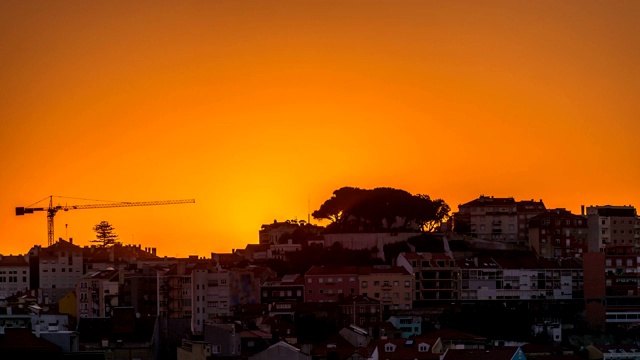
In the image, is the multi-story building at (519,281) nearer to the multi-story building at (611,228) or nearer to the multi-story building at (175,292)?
the multi-story building at (611,228)

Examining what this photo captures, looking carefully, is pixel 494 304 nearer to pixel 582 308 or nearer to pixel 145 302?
pixel 582 308

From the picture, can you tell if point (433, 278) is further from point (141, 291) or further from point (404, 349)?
point (404, 349)

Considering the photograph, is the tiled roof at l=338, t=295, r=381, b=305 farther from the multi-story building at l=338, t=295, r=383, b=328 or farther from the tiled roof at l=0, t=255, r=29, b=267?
the tiled roof at l=0, t=255, r=29, b=267

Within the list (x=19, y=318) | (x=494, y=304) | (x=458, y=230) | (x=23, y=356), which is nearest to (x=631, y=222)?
(x=458, y=230)

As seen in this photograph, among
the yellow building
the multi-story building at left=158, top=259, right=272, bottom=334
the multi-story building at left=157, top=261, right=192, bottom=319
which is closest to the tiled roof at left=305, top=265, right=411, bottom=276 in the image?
the multi-story building at left=158, top=259, right=272, bottom=334

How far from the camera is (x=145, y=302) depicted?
87188mm

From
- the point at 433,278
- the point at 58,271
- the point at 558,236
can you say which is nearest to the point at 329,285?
the point at 433,278

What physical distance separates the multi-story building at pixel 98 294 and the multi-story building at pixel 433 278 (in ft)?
48.6

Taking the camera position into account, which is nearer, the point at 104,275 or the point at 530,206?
the point at 104,275

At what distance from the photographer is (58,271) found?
4129 inches

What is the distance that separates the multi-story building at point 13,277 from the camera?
10619cm

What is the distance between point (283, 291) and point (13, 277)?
23.4m

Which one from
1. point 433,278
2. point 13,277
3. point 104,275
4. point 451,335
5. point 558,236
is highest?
point 558,236

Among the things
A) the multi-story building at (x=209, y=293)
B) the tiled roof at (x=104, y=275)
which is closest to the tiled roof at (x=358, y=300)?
the multi-story building at (x=209, y=293)
